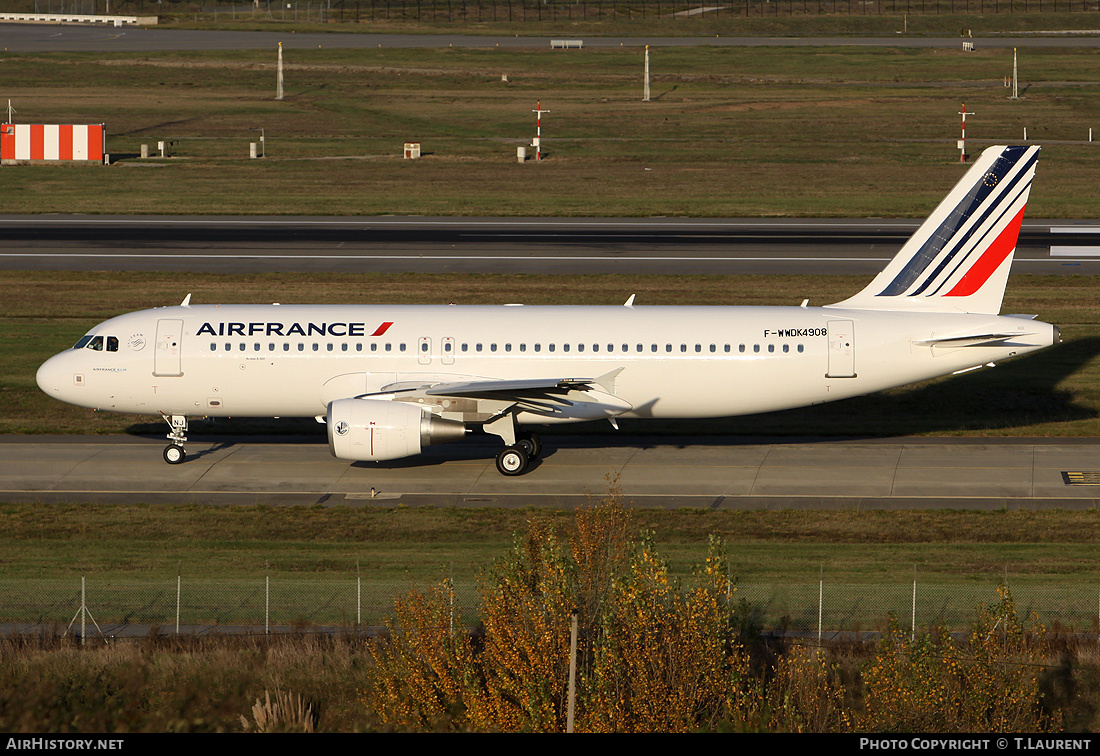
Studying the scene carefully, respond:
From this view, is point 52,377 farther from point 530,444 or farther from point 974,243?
point 974,243

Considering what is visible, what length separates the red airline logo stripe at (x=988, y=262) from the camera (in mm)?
37312

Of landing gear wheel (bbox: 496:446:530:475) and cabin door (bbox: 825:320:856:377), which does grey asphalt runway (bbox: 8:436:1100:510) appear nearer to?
landing gear wheel (bbox: 496:446:530:475)

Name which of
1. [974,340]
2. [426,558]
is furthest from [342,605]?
[974,340]

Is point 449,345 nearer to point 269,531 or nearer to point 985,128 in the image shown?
point 269,531

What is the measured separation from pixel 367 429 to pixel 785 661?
56.0ft

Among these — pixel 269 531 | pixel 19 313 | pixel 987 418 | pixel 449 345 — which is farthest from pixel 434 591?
pixel 19 313

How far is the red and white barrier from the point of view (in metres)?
94.2

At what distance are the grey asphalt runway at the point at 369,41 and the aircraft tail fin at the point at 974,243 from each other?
121 m

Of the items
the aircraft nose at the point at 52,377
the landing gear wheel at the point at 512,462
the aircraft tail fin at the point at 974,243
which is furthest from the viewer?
the aircraft nose at the point at 52,377

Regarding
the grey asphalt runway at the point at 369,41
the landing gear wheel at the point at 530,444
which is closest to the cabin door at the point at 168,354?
the landing gear wheel at the point at 530,444

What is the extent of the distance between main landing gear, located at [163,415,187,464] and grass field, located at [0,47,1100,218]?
4241 centimetres

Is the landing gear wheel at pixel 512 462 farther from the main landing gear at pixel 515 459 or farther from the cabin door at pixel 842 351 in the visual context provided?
the cabin door at pixel 842 351

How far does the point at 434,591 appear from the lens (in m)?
19.4
